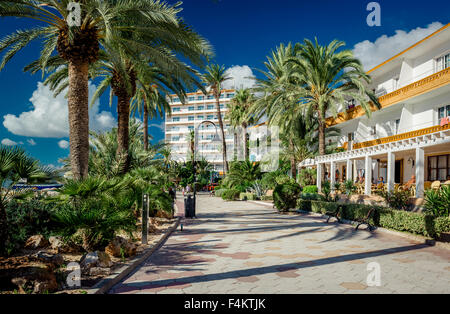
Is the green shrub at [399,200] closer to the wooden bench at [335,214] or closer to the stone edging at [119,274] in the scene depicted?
the wooden bench at [335,214]

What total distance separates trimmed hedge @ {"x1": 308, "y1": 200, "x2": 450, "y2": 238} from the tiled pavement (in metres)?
0.58

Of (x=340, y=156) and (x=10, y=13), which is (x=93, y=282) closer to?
(x=10, y=13)

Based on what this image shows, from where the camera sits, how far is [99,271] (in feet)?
17.2

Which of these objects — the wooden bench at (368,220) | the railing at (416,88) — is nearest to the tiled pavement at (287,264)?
the wooden bench at (368,220)

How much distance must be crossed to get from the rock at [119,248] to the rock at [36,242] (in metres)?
1.29

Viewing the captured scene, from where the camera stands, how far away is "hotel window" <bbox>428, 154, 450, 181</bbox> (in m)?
21.0

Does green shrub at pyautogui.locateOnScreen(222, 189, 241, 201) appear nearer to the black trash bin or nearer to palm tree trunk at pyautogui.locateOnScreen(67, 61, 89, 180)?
the black trash bin

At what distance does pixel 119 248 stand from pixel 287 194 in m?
11.2

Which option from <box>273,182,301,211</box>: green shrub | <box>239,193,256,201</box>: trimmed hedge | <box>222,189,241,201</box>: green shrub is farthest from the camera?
<box>222,189,241,201</box>: green shrub

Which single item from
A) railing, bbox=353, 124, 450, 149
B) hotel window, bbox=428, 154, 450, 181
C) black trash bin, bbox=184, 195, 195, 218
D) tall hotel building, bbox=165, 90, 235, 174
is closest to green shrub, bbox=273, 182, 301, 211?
black trash bin, bbox=184, 195, 195, 218

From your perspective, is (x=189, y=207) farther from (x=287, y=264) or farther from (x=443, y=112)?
(x=443, y=112)

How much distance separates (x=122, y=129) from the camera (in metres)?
13.6
